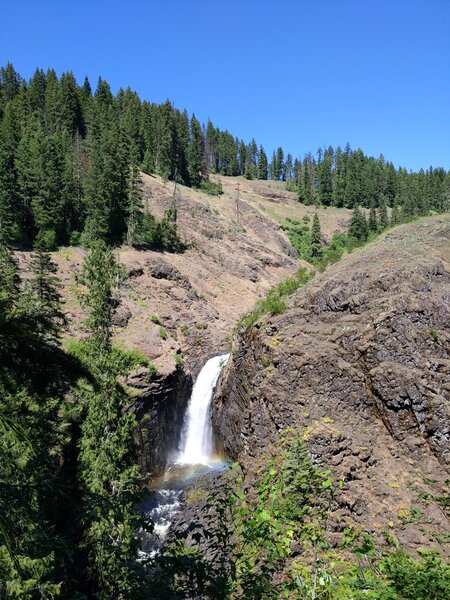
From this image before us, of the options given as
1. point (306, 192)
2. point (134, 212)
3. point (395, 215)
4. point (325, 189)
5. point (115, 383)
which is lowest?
point (115, 383)

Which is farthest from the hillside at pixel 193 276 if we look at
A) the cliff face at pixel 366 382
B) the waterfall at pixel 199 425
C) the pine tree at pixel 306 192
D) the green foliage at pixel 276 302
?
the pine tree at pixel 306 192

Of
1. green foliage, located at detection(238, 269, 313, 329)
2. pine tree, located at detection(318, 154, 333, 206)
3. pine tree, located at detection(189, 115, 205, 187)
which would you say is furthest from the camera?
pine tree, located at detection(318, 154, 333, 206)

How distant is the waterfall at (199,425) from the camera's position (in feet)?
95.1

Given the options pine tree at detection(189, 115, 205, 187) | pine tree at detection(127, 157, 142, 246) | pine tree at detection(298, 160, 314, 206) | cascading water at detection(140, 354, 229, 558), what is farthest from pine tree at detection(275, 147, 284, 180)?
cascading water at detection(140, 354, 229, 558)

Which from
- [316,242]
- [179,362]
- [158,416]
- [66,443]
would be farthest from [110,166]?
[316,242]

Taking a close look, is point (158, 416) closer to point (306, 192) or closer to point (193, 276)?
point (193, 276)

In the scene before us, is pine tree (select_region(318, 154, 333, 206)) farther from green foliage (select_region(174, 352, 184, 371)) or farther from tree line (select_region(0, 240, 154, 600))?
tree line (select_region(0, 240, 154, 600))

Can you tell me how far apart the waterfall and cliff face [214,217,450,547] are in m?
4.03

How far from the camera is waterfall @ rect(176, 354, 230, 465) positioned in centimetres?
2900

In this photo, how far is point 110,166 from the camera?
50.2 meters

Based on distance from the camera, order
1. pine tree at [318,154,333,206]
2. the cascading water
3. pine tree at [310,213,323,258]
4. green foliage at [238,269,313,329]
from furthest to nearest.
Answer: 1. pine tree at [318,154,333,206]
2. pine tree at [310,213,323,258]
3. green foliage at [238,269,313,329]
4. the cascading water

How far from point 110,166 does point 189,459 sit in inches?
1429

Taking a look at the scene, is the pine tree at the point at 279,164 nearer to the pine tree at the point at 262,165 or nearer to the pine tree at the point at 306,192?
the pine tree at the point at 262,165

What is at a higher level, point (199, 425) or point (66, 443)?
point (66, 443)
